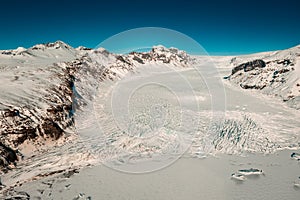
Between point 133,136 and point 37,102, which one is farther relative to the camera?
point 37,102

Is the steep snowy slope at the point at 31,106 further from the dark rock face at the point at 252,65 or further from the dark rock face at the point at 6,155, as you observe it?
the dark rock face at the point at 252,65

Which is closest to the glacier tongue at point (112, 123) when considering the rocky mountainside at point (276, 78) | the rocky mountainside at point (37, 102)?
the rocky mountainside at point (37, 102)

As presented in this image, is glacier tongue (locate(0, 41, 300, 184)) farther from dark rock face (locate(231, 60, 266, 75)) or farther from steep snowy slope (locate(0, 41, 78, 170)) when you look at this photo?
dark rock face (locate(231, 60, 266, 75))

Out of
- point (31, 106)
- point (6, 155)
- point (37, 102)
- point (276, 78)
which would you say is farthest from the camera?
point (276, 78)

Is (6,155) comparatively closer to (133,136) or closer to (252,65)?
A: (133,136)

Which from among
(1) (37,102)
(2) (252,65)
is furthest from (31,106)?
(2) (252,65)

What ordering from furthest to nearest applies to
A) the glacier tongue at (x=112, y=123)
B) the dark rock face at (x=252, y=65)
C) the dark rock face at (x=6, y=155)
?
1. the dark rock face at (x=252, y=65)
2. the glacier tongue at (x=112, y=123)
3. the dark rock face at (x=6, y=155)

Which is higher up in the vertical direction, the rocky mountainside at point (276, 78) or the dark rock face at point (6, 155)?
the rocky mountainside at point (276, 78)

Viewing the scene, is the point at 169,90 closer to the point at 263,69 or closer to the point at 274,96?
the point at 274,96

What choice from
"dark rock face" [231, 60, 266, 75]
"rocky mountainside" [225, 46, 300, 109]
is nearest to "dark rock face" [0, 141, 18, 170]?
"rocky mountainside" [225, 46, 300, 109]

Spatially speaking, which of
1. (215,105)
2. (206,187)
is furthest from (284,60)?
(206,187)

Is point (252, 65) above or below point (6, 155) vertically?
above
